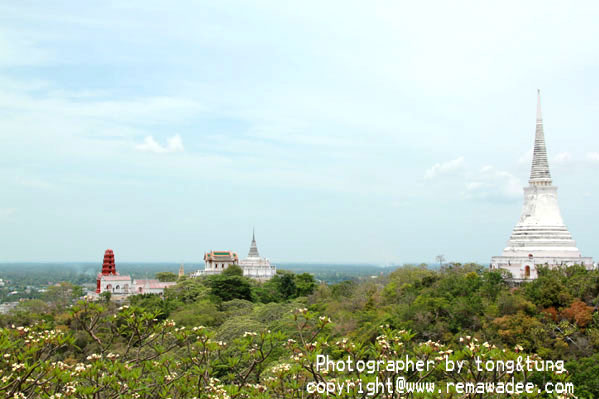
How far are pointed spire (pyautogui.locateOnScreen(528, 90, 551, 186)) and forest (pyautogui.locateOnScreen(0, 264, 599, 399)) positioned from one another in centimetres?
712

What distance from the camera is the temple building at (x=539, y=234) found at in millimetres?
34625

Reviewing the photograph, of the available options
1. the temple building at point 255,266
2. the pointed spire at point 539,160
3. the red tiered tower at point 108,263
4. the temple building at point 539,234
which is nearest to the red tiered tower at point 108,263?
the red tiered tower at point 108,263

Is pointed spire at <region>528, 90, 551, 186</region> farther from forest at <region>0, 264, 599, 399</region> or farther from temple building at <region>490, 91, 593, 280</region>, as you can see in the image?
forest at <region>0, 264, 599, 399</region>

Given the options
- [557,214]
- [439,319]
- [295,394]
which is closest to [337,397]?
[295,394]

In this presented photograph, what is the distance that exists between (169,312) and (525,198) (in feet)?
88.2

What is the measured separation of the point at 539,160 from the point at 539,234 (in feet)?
16.7

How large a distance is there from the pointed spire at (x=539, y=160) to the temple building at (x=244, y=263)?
45917 millimetres

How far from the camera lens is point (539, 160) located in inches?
1495

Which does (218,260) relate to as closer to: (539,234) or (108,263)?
(108,263)

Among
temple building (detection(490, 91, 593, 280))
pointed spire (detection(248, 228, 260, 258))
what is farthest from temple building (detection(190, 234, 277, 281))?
temple building (detection(490, 91, 593, 280))

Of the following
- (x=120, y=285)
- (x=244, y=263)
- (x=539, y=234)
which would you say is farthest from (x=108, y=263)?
(x=539, y=234)

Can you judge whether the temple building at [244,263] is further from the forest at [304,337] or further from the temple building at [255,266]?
the forest at [304,337]

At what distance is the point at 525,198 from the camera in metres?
38.2

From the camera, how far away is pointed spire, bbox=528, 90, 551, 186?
37750 millimetres
